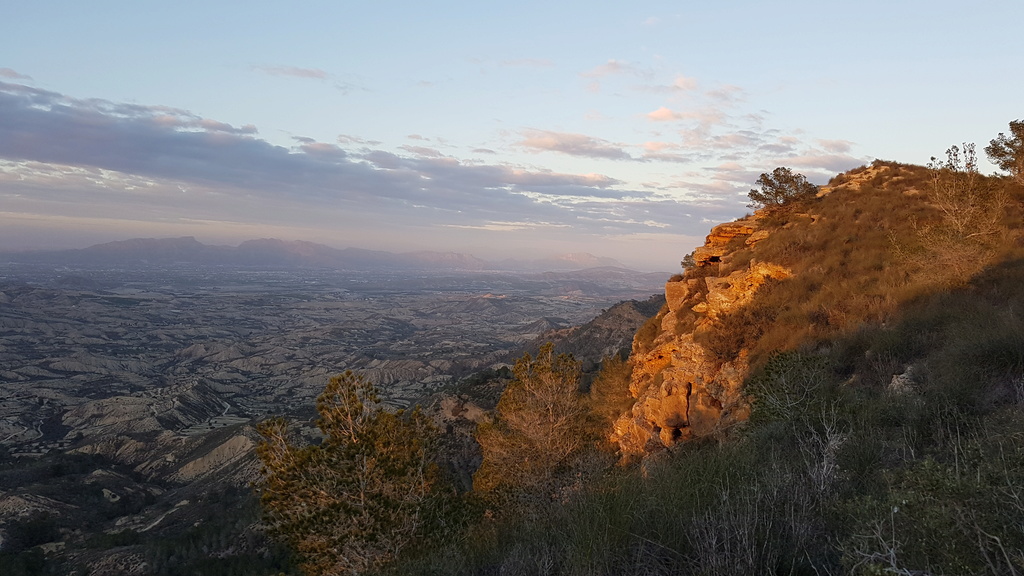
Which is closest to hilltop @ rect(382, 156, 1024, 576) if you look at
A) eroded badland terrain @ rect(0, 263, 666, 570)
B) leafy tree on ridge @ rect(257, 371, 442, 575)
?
leafy tree on ridge @ rect(257, 371, 442, 575)

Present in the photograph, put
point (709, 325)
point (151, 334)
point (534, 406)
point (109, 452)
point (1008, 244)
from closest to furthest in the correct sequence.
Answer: point (1008, 244) → point (534, 406) → point (709, 325) → point (109, 452) → point (151, 334)

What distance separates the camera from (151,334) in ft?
420

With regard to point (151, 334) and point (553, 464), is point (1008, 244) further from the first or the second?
point (151, 334)

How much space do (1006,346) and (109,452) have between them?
71938 mm

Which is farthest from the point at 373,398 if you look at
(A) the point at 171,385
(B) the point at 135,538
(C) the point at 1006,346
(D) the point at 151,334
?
(D) the point at 151,334

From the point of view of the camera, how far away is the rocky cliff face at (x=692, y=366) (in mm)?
16186

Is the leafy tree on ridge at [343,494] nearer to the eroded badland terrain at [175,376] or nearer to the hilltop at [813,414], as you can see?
the hilltop at [813,414]

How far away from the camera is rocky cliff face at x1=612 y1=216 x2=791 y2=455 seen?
1619 centimetres

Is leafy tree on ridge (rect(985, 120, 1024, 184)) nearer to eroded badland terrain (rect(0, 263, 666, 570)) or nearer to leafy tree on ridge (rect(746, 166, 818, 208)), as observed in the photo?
leafy tree on ridge (rect(746, 166, 818, 208))

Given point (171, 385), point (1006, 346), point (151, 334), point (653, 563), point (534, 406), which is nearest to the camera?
point (653, 563)

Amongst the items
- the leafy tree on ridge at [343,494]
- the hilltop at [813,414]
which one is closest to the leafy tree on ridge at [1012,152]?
the hilltop at [813,414]

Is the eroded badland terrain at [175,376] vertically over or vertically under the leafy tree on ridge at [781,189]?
under

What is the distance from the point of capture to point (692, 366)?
700 inches

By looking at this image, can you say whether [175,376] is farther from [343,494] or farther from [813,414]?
[813,414]
